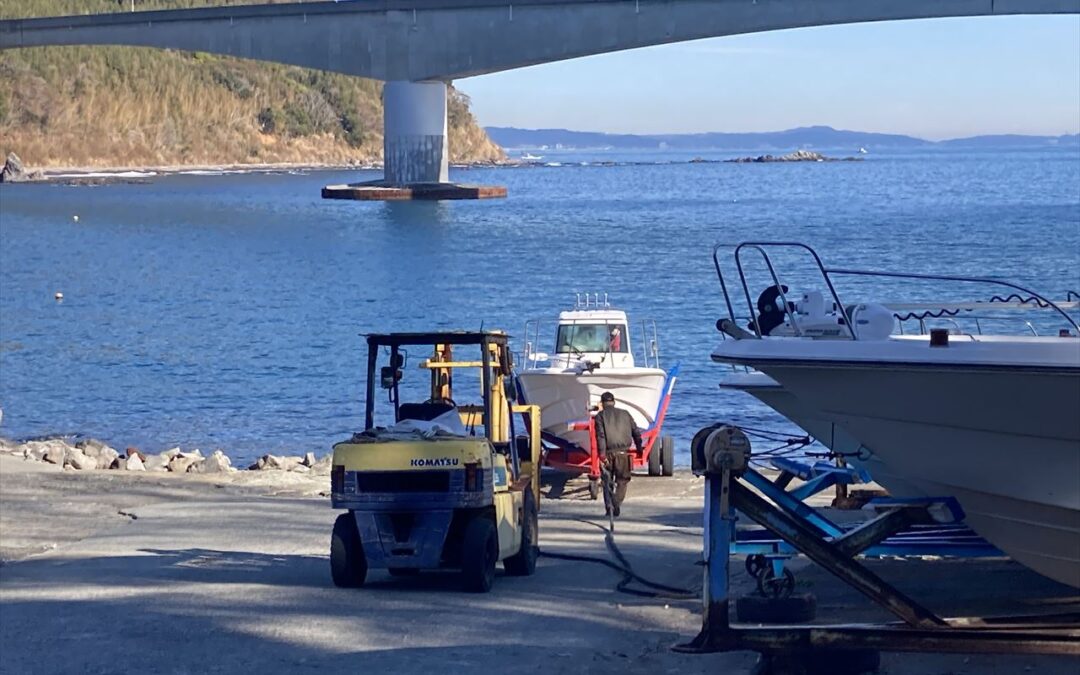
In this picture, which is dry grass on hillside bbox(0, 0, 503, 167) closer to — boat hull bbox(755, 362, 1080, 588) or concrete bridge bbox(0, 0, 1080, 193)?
concrete bridge bbox(0, 0, 1080, 193)

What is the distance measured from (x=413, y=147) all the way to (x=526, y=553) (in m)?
83.6

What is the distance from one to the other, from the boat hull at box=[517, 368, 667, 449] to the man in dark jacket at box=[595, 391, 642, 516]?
2.50m

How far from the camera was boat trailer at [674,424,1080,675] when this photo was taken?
823 centimetres

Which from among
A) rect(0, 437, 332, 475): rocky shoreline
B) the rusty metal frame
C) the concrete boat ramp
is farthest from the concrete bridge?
the rusty metal frame

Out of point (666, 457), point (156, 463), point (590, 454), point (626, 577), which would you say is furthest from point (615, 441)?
point (156, 463)

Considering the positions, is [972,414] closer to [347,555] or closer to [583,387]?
[347,555]

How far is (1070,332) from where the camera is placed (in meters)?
11.1

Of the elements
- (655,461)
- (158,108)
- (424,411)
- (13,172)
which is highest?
(158,108)

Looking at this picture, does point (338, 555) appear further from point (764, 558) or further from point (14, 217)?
point (14, 217)

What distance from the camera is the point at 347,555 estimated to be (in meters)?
11.9

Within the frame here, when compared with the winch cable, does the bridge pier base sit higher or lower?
higher

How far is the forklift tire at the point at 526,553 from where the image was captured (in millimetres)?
12625

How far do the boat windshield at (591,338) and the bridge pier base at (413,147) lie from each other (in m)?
65.9

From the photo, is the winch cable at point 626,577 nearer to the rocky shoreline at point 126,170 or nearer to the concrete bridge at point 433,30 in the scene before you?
the concrete bridge at point 433,30
